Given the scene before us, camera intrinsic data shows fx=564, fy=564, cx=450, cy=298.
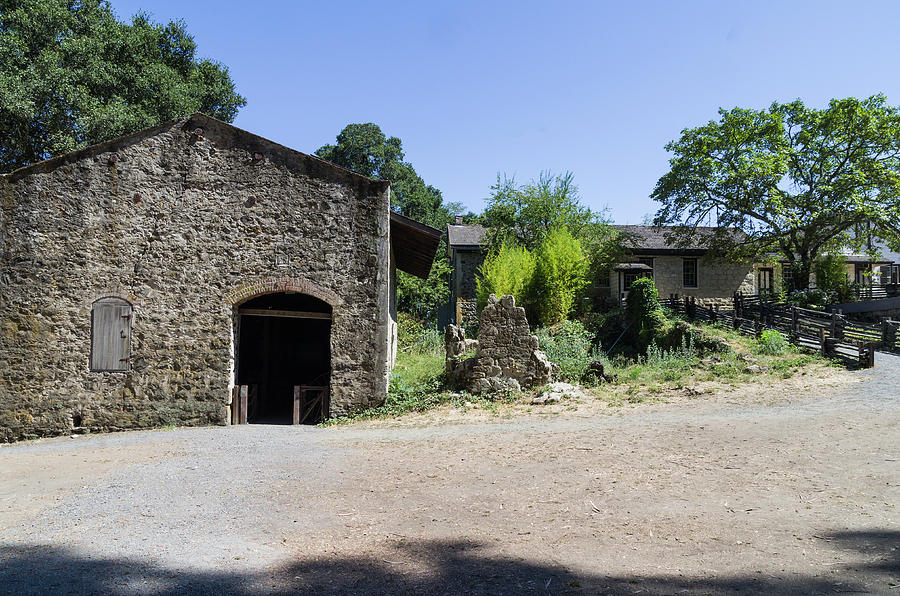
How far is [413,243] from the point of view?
47.8ft

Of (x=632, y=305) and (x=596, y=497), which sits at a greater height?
(x=632, y=305)

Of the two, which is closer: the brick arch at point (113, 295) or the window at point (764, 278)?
the brick arch at point (113, 295)

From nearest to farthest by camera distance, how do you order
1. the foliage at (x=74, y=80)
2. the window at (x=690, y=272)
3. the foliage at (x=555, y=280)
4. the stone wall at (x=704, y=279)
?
the foliage at (x=74, y=80)
the foliage at (x=555, y=280)
the stone wall at (x=704, y=279)
the window at (x=690, y=272)

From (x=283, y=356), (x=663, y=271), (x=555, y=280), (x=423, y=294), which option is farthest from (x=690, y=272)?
(x=283, y=356)

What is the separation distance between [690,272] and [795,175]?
636cm

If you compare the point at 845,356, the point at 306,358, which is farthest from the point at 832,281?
the point at 306,358

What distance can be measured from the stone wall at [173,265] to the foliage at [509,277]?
10.9 meters

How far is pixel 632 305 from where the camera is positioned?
21.5m

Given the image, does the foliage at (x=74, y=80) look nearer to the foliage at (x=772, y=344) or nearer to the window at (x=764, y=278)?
the foliage at (x=772, y=344)

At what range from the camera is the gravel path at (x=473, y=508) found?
420cm

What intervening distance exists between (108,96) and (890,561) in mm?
26238

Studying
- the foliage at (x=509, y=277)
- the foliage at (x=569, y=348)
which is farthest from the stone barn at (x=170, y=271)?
the foliage at (x=509, y=277)

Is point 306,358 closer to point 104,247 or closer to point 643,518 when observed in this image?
point 104,247

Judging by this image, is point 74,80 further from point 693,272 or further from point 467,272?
point 693,272
